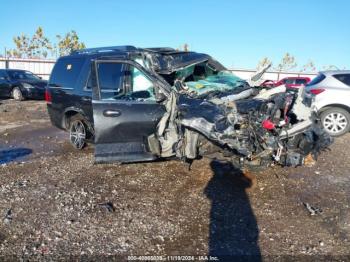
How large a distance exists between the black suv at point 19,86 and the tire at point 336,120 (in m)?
12.9

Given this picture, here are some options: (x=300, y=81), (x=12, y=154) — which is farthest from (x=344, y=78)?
(x=300, y=81)

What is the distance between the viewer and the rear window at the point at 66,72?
6.36m

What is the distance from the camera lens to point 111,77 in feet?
17.9

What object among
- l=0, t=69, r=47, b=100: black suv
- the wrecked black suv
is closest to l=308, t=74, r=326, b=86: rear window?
the wrecked black suv

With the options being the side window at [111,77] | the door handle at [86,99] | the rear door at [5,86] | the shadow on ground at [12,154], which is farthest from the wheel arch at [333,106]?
the rear door at [5,86]

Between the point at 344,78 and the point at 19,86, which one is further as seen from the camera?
the point at 19,86

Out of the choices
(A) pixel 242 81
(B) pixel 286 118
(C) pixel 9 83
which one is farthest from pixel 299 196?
(C) pixel 9 83

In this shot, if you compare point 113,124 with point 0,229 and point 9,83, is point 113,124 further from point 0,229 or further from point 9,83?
point 9,83

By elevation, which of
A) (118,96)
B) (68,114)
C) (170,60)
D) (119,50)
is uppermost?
(119,50)

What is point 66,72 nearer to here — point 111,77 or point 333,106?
point 111,77

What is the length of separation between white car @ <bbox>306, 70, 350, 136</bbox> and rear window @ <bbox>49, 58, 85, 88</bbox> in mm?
5275

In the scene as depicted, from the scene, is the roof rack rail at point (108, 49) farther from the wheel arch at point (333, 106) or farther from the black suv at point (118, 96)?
the wheel arch at point (333, 106)

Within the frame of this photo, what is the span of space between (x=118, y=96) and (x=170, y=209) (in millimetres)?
1989

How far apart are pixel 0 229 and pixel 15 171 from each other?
2081mm
